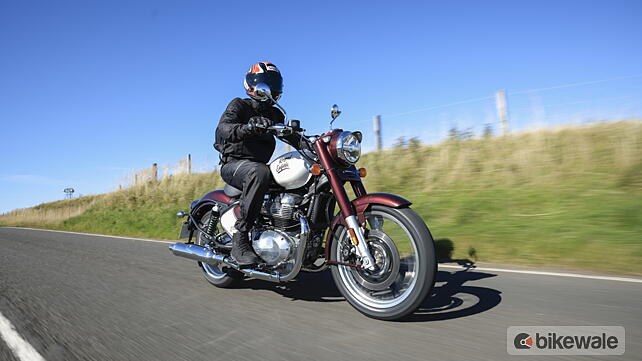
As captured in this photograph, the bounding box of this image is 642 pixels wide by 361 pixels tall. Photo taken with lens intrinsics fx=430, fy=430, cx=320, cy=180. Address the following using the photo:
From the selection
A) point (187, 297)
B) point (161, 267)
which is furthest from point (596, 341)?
point (161, 267)

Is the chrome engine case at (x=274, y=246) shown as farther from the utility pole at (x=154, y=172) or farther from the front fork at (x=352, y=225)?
the utility pole at (x=154, y=172)

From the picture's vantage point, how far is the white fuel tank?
3.83 meters

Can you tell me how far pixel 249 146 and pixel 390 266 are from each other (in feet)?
6.33

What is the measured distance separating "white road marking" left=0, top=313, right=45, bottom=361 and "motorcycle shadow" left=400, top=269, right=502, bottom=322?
2.42m

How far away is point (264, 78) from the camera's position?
14.0 feet

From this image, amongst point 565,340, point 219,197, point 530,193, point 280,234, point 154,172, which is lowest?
point 565,340

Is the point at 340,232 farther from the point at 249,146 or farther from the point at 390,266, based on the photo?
the point at 249,146

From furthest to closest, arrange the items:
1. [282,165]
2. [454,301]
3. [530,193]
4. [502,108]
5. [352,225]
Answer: [502,108] → [530,193] → [282,165] → [454,301] → [352,225]

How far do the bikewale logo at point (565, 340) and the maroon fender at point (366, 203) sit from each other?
1115 mm

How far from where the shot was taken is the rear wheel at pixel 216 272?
15.0ft

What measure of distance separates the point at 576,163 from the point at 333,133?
6.75m

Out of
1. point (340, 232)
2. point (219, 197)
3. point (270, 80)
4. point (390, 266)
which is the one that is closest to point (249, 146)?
point (270, 80)

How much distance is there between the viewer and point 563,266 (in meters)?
5.12

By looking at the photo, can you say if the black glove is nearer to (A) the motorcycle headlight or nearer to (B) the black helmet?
(B) the black helmet
